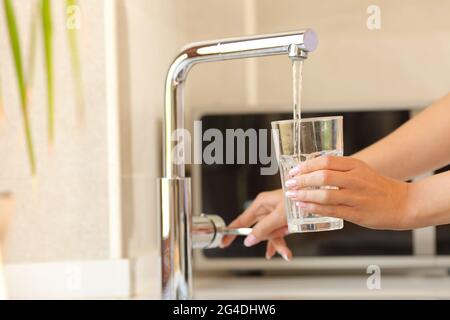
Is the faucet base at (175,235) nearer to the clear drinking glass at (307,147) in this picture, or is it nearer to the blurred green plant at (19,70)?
the clear drinking glass at (307,147)

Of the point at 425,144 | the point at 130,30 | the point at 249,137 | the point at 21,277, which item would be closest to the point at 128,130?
the point at 130,30

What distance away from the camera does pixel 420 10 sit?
Answer: 112 centimetres

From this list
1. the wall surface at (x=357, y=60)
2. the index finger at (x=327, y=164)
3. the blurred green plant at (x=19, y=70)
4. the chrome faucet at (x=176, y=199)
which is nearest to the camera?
the index finger at (x=327, y=164)

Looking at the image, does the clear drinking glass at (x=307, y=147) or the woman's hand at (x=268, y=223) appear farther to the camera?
the woman's hand at (x=268, y=223)

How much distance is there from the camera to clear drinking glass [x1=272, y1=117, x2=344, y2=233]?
0.57 m

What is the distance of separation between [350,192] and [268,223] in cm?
18

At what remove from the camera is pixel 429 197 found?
1.90 feet

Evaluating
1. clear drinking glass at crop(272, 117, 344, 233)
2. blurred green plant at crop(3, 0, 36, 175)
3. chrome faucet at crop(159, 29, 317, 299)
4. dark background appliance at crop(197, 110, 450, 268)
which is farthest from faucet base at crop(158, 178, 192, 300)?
dark background appliance at crop(197, 110, 450, 268)

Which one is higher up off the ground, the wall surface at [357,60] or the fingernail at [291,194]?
the wall surface at [357,60]

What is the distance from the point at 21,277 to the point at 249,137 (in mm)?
366

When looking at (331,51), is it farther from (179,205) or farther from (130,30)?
(179,205)

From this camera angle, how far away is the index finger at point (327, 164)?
56 cm

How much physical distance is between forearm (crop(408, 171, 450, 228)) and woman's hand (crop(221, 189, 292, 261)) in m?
0.17

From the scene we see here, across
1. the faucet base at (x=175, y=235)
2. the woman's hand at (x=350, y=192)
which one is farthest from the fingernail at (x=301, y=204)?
the faucet base at (x=175, y=235)
